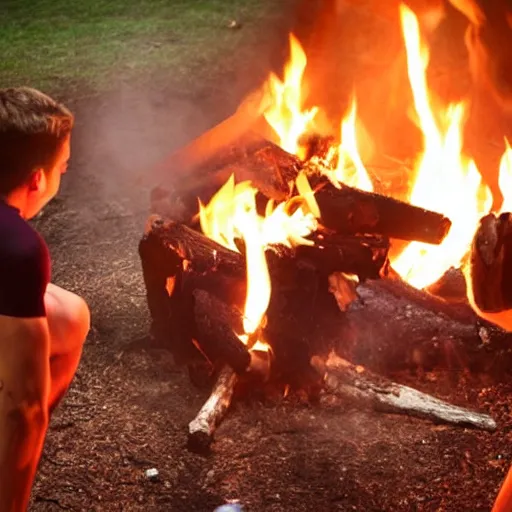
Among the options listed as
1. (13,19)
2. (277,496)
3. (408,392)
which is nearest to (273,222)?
(408,392)

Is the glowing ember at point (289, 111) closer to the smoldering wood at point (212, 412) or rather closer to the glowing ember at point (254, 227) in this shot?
the glowing ember at point (254, 227)

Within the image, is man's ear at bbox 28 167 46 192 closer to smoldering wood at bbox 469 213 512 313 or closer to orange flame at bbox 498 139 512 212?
smoldering wood at bbox 469 213 512 313

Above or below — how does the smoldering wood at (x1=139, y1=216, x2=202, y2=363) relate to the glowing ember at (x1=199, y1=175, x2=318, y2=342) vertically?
below

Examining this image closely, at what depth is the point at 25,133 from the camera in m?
2.45

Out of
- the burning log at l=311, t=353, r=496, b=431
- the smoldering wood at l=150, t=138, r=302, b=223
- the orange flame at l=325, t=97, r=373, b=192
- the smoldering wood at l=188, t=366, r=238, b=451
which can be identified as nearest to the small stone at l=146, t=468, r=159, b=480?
the smoldering wood at l=188, t=366, r=238, b=451

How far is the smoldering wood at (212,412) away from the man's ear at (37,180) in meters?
1.25

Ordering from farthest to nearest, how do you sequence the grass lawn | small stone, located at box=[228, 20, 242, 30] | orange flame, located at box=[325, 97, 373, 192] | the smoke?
small stone, located at box=[228, 20, 242, 30]
the grass lawn
the smoke
orange flame, located at box=[325, 97, 373, 192]

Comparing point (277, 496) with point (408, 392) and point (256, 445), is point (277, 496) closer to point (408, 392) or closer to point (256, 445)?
point (256, 445)

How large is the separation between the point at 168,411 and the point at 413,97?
3063 millimetres

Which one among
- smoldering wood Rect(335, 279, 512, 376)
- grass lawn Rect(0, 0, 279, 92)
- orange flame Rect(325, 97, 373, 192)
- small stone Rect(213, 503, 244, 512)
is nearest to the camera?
small stone Rect(213, 503, 244, 512)

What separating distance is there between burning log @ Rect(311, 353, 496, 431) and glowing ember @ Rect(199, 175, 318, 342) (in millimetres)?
398

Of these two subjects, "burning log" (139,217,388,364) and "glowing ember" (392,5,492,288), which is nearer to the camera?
"burning log" (139,217,388,364)

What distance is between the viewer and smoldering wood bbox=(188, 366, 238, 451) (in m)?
3.09

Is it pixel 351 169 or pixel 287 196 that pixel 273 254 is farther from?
pixel 351 169
